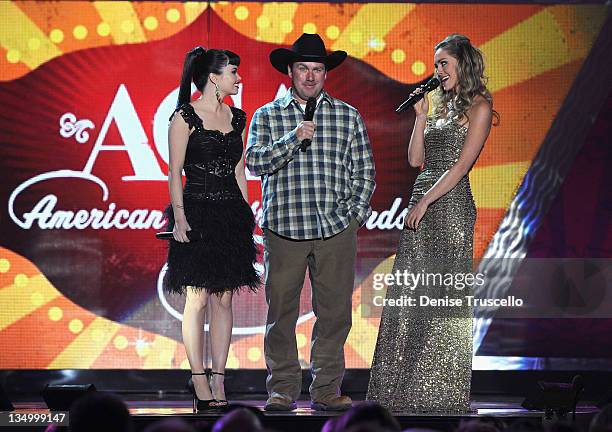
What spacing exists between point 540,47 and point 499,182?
0.82 m

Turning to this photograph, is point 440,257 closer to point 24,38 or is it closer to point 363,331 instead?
point 363,331

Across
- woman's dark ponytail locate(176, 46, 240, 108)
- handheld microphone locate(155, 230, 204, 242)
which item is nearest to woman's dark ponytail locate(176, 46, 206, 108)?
woman's dark ponytail locate(176, 46, 240, 108)

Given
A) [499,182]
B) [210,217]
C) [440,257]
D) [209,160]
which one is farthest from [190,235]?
[499,182]

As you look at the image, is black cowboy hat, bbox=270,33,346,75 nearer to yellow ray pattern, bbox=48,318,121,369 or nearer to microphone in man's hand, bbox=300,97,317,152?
microphone in man's hand, bbox=300,97,317,152

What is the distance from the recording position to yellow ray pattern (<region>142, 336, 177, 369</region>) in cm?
596

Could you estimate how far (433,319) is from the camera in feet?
15.5

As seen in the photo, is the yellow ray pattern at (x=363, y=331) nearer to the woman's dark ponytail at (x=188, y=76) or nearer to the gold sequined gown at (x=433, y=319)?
the gold sequined gown at (x=433, y=319)

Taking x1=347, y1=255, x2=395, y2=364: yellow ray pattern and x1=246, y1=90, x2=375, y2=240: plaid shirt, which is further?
x1=347, y1=255, x2=395, y2=364: yellow ray pattern

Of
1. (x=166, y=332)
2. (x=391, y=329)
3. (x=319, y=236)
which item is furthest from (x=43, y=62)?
(x=391, y=329)

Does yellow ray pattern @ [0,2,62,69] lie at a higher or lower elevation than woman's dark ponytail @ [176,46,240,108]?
higher

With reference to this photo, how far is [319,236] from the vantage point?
478 cm

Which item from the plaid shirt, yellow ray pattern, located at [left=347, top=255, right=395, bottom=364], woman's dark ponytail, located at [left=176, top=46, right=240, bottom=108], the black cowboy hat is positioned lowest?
yellow ray pattern, located at [left=347, top=255, right=395, bottom=364]

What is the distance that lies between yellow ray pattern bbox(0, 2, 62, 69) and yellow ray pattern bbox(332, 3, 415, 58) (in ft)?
5.46

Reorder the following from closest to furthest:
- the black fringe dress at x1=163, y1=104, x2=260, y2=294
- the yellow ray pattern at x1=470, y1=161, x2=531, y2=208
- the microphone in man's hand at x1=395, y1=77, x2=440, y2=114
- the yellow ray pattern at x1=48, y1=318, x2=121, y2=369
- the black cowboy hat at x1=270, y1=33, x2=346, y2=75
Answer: the microphone in man's hand at x1=395, y1=77, x2=440, y2=114 < the black fringe dress at x1=163, y1=104, x2=260, y2=294 < the black cowboy hat at x1=270, y1=33, x2=346, y2=75 < the yellow ray pattern at x1=48, y1=318, x2=121, y2=369 < the yellow ray pattern at x1=470, y1=161, x2=531, y2=208
